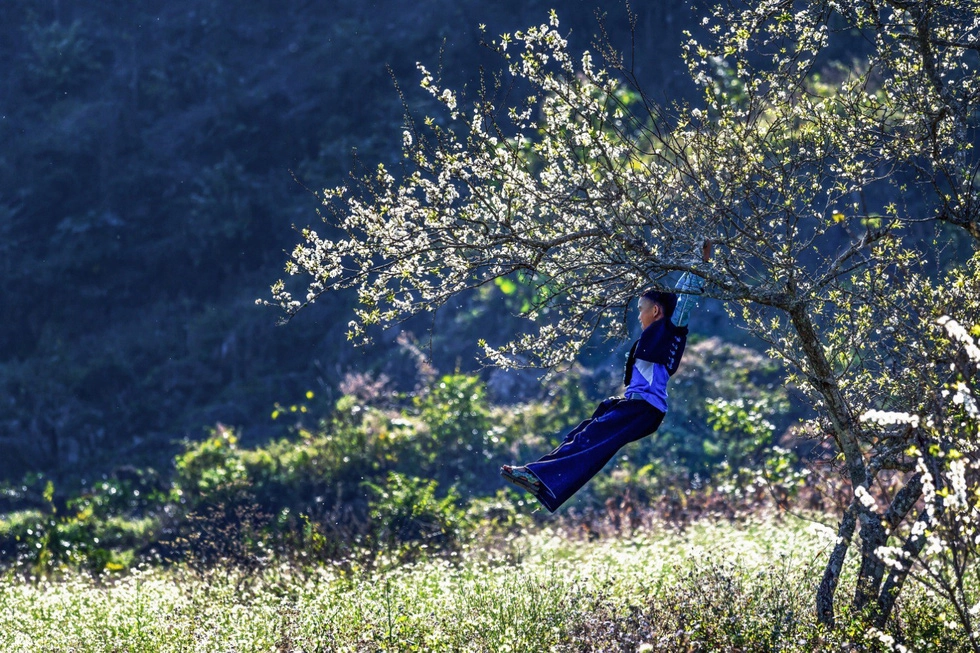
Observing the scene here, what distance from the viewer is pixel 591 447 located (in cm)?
611

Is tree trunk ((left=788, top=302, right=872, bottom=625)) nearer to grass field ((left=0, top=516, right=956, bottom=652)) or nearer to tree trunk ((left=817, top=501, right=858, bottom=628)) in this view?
tree trunk ((left=817, top=501, right=858, bottom=628))

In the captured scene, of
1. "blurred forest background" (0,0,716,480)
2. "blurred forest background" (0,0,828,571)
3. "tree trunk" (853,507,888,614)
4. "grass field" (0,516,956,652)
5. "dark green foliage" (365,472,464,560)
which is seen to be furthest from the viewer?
"blurred forest background" (0,0,716,480)

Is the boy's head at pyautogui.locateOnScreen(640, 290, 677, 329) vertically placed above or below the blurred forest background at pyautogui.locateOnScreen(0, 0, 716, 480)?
below

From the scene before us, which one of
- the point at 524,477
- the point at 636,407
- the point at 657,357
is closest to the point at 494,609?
the point at 524,477

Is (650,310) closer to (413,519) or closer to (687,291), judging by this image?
(687,291)

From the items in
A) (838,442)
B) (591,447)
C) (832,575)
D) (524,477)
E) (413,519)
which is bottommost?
(832,575)

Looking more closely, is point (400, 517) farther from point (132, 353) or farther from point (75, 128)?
point (75, 128)

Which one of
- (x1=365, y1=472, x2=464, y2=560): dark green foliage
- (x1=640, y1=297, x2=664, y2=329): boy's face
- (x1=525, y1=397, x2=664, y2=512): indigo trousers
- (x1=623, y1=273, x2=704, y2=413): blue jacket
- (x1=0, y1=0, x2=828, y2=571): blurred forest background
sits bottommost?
(x1=525, y1=397, x2=664, y2=512): indigo trousers

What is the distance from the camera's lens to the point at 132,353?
53.7 ft

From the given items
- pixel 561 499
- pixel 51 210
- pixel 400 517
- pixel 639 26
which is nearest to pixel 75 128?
pixel 51 210

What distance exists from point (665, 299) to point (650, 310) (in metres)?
0.11

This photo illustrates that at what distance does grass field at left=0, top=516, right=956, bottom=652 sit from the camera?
6.01 m

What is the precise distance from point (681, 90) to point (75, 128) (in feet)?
36.8

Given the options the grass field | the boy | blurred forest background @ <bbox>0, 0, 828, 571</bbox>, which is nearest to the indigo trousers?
the boy
